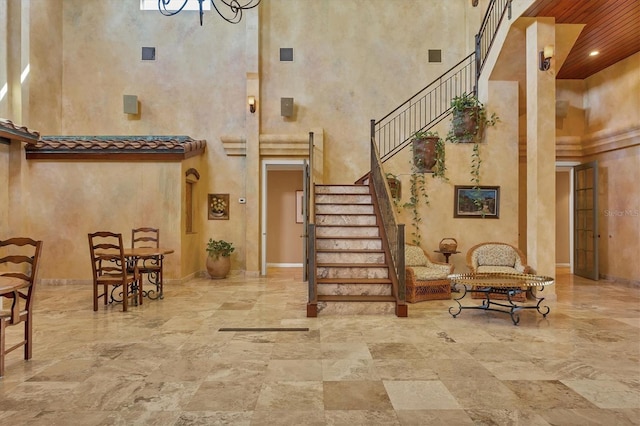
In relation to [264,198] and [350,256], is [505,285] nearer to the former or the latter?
[350,256]

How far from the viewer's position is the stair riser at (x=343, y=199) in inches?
298

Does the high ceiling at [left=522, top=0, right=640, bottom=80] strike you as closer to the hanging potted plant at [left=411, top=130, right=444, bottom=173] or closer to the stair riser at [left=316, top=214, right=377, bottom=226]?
the hanging potted plant at [left=411, top=130, right=444, bottom=173]

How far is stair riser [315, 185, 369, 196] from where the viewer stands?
311 inches

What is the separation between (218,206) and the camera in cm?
902

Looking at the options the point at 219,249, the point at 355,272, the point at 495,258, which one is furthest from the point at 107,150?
the point at 495,258

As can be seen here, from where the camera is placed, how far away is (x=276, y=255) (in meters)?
10.9

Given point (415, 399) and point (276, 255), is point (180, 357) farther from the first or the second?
point (276, 255)

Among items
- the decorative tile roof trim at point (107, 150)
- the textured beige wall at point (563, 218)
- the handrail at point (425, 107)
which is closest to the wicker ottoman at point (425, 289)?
the handrail at point (425, 107)

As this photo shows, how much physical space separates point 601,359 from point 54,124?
10548 millimetres

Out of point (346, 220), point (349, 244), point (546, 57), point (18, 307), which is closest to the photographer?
point (18, 307)

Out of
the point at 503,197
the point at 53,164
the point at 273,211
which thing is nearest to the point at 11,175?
the point at 53,164

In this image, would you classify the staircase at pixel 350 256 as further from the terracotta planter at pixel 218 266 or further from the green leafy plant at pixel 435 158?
the terracotta planter at pixel 218 266

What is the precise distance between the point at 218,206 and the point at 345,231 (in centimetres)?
350

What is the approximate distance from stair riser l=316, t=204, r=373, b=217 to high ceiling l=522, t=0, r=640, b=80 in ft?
13.0
